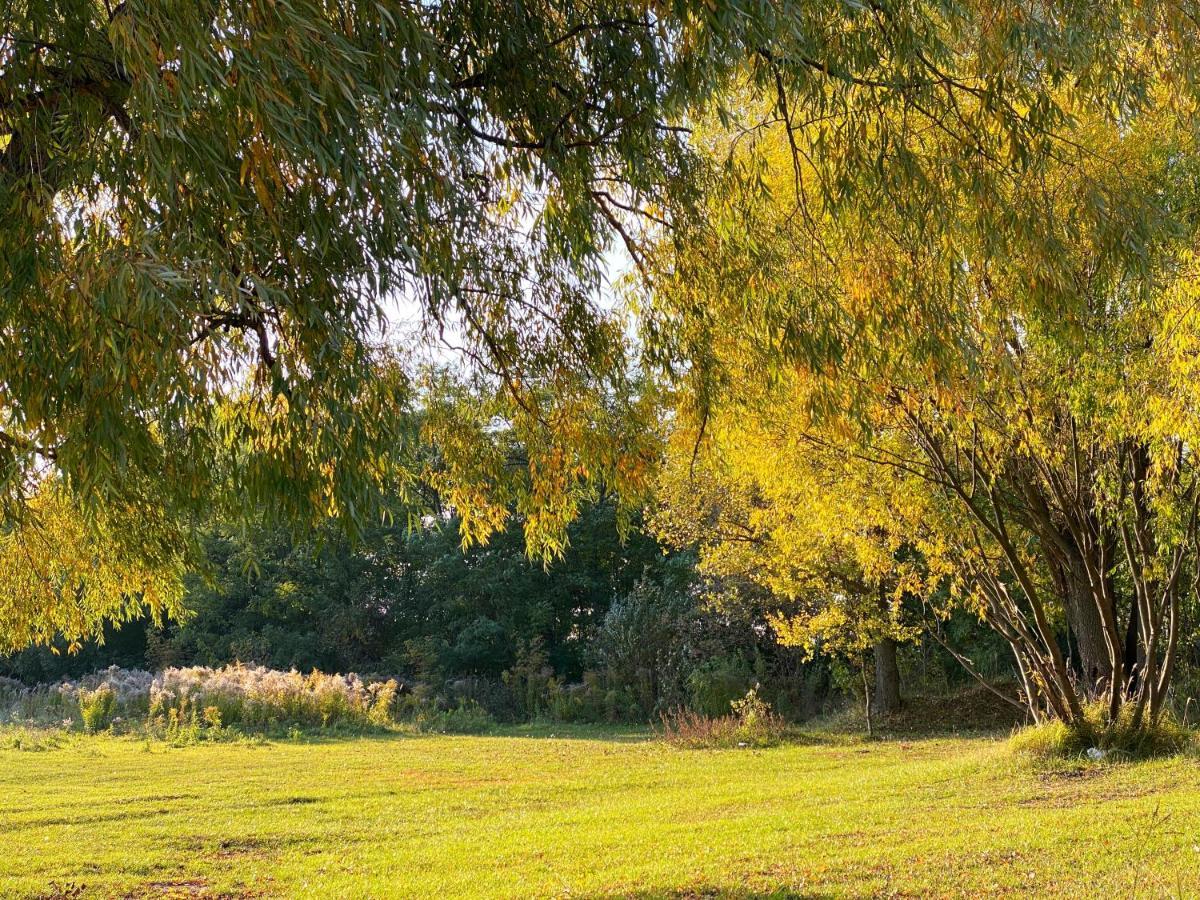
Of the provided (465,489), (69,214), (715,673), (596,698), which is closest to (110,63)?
(69,214)

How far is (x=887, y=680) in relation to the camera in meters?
21.3

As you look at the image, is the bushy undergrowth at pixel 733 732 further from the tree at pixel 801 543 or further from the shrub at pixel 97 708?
the shrub at pixel 97 708

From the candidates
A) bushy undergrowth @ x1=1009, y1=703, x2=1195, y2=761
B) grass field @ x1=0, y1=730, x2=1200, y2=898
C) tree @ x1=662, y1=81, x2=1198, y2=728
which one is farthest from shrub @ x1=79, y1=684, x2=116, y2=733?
bushy undergrowth @ x1=1009, y1=703, x2=1195, y2=761

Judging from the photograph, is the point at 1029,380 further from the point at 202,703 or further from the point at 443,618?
the point at 443,618

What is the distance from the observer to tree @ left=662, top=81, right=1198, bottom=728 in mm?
5242

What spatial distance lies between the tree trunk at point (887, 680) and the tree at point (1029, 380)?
4.05 meters

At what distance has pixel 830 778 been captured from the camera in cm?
1253

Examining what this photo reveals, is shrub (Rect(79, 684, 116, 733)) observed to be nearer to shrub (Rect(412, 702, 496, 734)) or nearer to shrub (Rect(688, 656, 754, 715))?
shrub (Rect(412, 702, 496, 734))

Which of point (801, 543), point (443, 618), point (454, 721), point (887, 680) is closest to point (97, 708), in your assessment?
point (454, 721)

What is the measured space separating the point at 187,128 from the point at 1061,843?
7185 mm

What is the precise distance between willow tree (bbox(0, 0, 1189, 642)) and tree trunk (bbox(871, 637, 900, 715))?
1672cm

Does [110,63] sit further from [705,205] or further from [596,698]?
[596,698]

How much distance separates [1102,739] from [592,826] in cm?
635

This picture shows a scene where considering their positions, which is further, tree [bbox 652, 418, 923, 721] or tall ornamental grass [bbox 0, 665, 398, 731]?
tall ornamental grass [bbox 0, 665, 398, 731]
